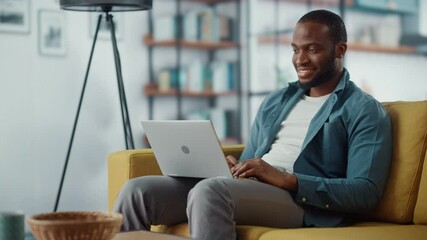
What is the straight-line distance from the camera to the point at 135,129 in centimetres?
629

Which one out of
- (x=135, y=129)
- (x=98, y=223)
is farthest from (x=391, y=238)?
(x=135, y=129)

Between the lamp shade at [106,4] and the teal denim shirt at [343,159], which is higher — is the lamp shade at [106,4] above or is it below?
above

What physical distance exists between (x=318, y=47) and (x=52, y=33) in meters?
3.29

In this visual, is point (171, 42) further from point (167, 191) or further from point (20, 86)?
point (167, 191)

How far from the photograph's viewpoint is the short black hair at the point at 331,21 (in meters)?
2.79

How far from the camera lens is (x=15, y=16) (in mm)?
5488

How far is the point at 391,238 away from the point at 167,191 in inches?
31.9

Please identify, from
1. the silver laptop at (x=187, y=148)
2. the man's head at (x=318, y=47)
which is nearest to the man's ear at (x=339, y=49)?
the man's head at (x=318, y=47)

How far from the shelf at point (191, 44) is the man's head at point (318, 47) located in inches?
142

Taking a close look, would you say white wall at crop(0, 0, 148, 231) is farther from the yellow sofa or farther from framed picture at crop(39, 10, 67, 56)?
the yellow sofa

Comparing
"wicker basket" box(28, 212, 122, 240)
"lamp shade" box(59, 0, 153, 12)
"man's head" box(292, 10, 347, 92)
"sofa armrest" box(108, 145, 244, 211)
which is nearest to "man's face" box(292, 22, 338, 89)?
"man's head" box(292, 10, 347, 92)

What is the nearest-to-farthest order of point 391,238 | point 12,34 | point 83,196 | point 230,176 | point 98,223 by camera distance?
1. point 98,223
2. point 391,238
3. point 230,176
4. point 12,34
5. point 83,196

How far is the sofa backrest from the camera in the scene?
8.71 ft

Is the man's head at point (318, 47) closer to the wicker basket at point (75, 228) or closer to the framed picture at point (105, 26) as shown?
the wicker basket at point (75, 228)
